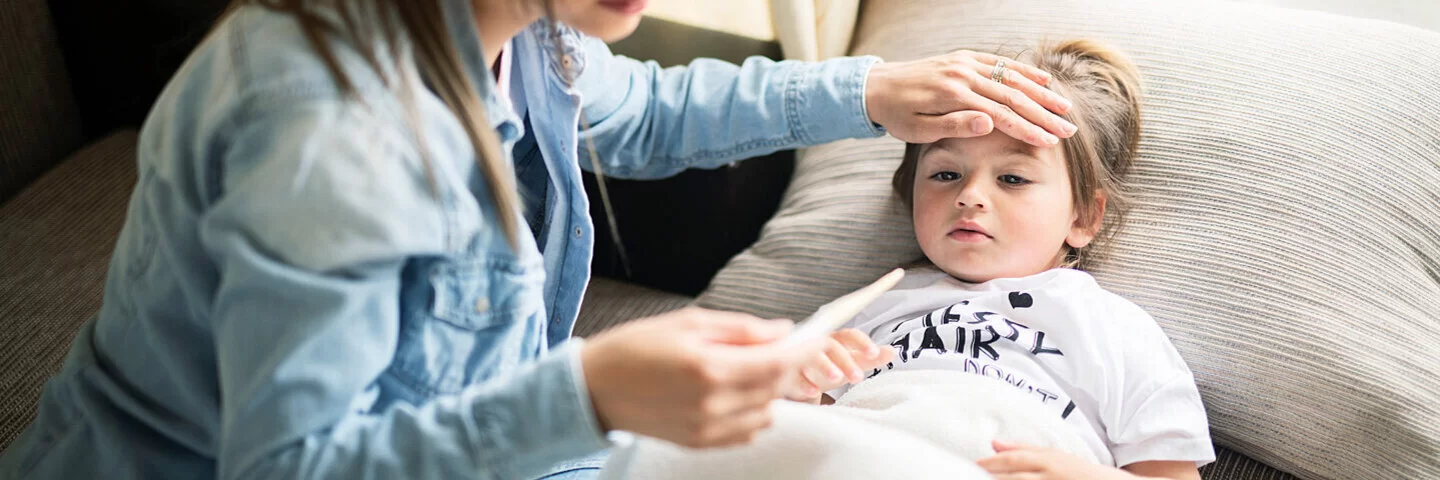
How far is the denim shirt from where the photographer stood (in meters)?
0.57

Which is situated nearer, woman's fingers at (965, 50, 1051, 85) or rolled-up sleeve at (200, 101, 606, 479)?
rolled-up sleeve at (200, 101, 606, 479)

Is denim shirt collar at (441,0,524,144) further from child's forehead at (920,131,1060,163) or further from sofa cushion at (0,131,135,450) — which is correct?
sofa cushion at (0,131,135,450)

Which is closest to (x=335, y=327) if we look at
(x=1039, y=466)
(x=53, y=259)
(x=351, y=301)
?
(x=351, y=301)

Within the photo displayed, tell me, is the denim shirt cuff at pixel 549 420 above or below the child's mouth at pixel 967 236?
above

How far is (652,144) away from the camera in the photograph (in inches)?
42.9

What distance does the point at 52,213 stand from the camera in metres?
1.39

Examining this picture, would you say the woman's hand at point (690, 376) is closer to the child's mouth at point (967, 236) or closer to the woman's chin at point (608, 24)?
the woman's chin at point (608, 24)

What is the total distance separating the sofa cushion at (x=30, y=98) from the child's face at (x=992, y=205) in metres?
1.26

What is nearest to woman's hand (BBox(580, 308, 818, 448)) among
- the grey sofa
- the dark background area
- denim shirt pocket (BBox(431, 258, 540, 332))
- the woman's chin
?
denim shirt pocket (BBox(431, 258, 540, 332))

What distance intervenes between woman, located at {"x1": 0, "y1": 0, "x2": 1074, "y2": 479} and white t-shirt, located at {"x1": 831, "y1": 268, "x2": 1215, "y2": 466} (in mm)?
446

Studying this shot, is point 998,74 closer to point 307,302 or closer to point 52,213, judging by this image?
point 307,302

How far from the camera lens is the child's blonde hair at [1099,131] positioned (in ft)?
3.53

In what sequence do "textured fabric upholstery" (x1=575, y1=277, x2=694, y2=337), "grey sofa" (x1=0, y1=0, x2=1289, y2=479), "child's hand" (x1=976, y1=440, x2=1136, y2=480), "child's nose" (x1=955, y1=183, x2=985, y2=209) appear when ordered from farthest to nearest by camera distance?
"textured fabric upholstery" (x1=575, y1=277, x2=694, y2=337), "grey sofa" (x1=0, y1=0, x2=1289, y2=479), "child's nose" (x1=955, y1=183, x2=985, y2=209), "child's hand" (x1=976, y1=440, x2=1136, y2=480)

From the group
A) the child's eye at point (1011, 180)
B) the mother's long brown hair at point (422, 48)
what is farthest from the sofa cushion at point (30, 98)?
the child's eye at point (1011, 180)
